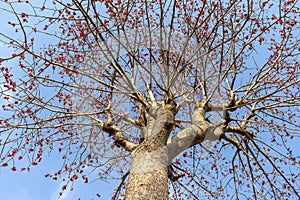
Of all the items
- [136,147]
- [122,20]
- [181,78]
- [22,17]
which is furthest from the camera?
[181,78]

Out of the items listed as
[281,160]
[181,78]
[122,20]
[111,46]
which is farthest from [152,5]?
[281,160]

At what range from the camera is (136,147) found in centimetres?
337

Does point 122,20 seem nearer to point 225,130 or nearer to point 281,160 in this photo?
point 225,130

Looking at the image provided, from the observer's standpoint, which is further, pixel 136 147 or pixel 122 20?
pixel 122 20

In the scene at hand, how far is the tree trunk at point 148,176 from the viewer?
8.87ft

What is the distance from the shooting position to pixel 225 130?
4.21 metres

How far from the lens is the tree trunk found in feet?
8.87

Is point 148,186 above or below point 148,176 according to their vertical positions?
below

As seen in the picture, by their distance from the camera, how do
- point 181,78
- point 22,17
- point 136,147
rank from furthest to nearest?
point 181,78 → point 22,17 → point 136,147

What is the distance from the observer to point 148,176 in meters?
2.82

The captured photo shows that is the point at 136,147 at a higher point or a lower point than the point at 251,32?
lower

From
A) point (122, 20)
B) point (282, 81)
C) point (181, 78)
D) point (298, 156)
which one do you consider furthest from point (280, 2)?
point (298, 156)

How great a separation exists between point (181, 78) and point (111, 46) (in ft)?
4.06

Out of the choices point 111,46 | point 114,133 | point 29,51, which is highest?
point 111,46
